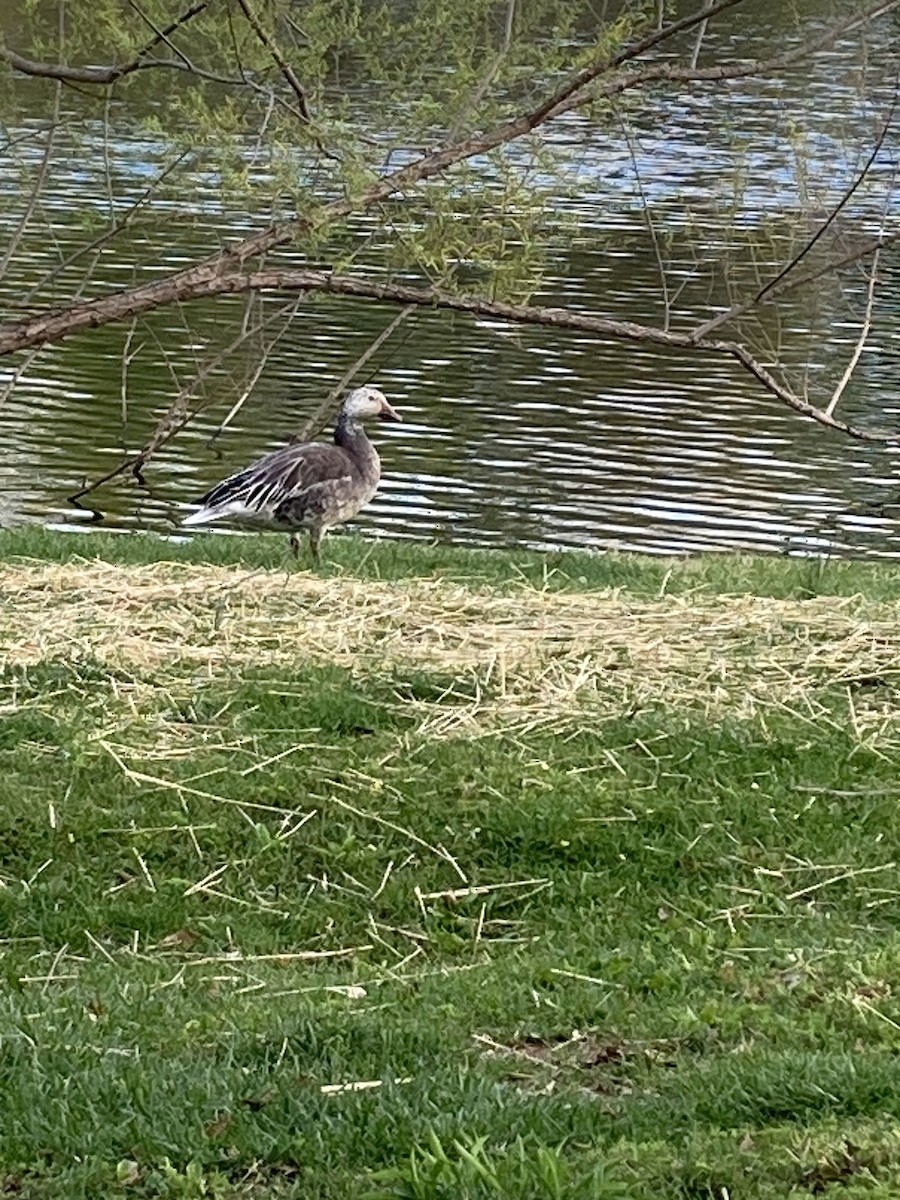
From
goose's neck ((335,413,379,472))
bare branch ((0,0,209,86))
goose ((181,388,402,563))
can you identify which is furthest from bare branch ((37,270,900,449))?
goose's neck ((335,413,379,472))

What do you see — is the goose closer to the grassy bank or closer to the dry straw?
the grassy bank

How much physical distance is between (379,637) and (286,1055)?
3.72 meters

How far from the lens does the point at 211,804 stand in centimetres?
707

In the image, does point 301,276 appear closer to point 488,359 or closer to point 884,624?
point 884,624

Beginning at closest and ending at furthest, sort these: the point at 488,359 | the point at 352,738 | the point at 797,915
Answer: the point at 797,915 → the point at 352,738 → the point at 488,359

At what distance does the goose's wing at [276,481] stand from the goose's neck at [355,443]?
161 mm

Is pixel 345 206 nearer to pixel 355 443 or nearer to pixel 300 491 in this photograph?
pixel 300 491

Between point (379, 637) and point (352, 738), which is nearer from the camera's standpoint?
point (352, 738)

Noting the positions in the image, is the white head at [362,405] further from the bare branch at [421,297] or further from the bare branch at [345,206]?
the bare branch at [421,297]

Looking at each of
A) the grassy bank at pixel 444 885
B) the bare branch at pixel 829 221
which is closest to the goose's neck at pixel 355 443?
the grassy bank at pixel 444 885

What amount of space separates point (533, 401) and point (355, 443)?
8.54 m

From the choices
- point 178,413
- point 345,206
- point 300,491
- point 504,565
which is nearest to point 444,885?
point 345,206

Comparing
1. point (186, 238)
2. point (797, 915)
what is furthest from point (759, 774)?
point (186, 238)

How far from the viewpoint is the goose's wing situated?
11219 millimetres
